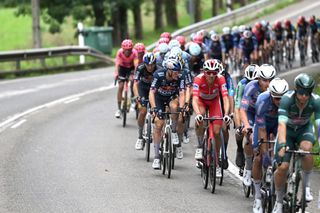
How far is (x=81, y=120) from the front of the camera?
2136 centimetres

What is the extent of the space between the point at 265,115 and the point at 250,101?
822mm

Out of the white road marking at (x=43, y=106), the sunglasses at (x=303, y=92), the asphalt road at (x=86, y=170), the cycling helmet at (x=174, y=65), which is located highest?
the cycling helmet at (x=174, y=65)

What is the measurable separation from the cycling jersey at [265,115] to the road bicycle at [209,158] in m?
1.55

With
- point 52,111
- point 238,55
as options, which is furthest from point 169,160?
point 238,55

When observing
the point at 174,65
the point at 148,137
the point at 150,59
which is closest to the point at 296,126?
the point at 174,65

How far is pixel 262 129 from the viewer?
36.3 feet

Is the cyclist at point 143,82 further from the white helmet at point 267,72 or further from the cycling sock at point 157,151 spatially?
the white helmet at point 267,72

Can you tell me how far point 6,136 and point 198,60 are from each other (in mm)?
4333

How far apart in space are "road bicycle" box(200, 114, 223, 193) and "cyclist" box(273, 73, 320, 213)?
2425 mm

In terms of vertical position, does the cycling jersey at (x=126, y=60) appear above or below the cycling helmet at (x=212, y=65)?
below

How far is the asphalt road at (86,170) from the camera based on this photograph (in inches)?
462

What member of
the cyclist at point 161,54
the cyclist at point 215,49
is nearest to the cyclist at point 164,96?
the cyclist at point 161,54

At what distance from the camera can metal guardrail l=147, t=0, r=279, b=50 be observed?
45.7 meters

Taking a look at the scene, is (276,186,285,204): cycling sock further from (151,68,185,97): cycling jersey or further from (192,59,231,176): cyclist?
(151,68,185,97): cycling jersey
